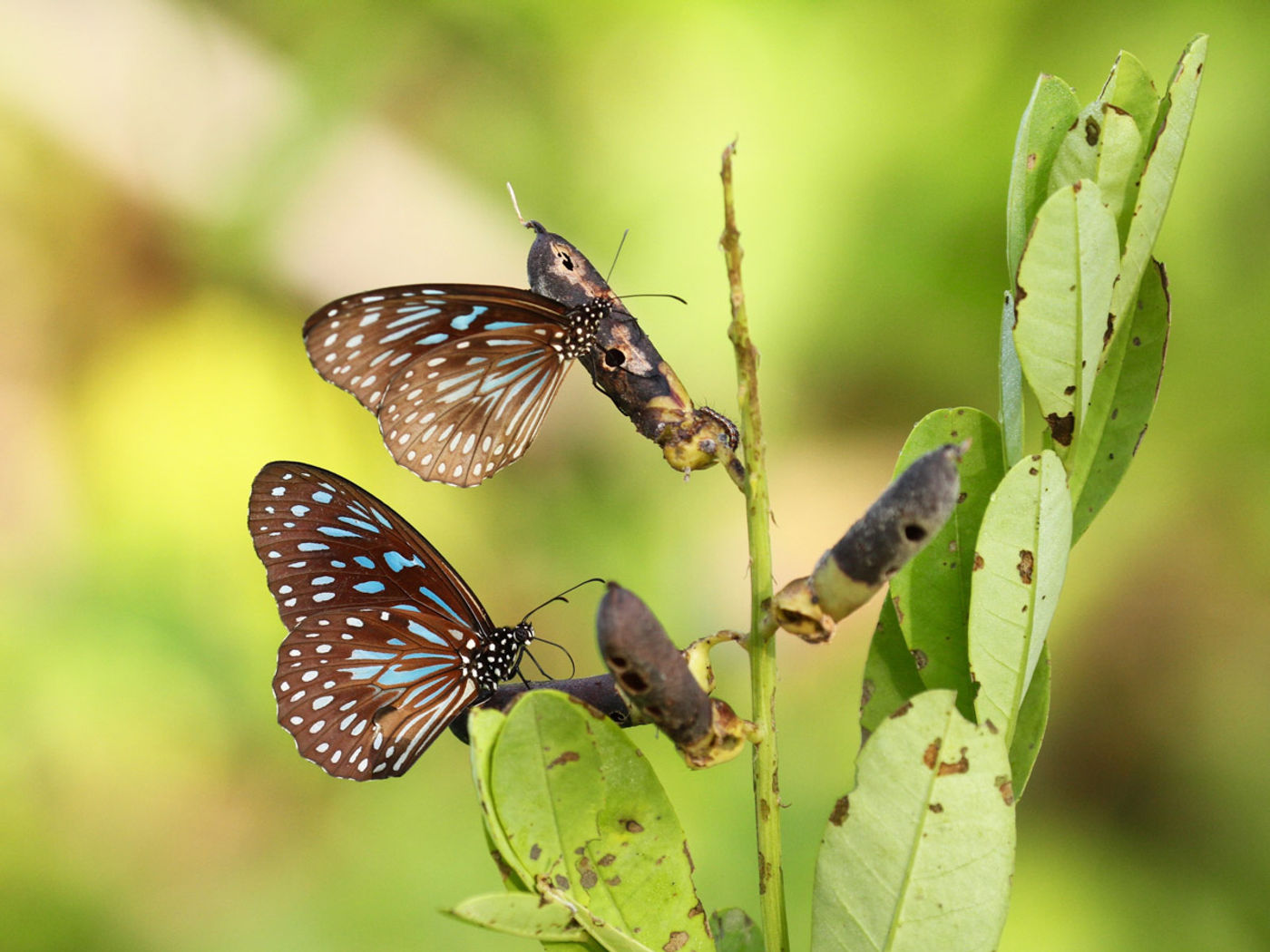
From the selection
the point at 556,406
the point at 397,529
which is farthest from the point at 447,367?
the point at 556,406

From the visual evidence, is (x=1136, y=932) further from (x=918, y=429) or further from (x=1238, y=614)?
(x=918, y=429)

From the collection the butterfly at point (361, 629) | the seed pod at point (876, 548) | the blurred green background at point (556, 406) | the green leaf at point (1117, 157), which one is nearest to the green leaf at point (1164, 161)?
the green leaf at point (1117, 157)

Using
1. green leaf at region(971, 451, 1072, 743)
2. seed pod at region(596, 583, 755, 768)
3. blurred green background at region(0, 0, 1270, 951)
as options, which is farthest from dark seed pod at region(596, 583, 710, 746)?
blurred green background at region(0, 0, 1270, 951)

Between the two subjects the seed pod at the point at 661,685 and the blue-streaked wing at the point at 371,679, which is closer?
the seed pod at the point at 661,685

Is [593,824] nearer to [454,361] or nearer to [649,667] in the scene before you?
[649,667]

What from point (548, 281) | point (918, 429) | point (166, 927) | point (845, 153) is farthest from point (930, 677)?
point (166, 927)

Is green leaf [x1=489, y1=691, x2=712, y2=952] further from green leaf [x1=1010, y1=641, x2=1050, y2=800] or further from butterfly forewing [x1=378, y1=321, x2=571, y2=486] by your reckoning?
butterfly forewing [x1=378, y1=321, x2=571, y2=486]

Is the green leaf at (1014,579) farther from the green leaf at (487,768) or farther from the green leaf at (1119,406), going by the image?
the green leaf at (487,768)
